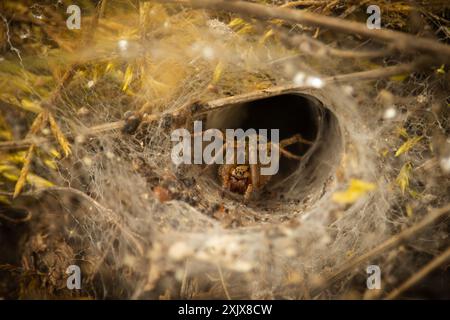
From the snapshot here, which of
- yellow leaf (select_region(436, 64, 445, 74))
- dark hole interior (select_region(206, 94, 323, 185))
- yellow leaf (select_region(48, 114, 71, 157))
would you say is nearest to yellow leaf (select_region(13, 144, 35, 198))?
yellow leaf (select_region(48, 114, 71, 157))

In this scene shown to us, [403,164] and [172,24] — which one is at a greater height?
[172,24]

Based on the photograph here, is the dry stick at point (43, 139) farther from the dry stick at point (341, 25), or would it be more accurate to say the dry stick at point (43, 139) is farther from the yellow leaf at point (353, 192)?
the yellow leaf at point (353, 192)

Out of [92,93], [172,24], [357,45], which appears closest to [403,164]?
[357,45]

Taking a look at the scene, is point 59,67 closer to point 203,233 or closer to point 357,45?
point 203,233

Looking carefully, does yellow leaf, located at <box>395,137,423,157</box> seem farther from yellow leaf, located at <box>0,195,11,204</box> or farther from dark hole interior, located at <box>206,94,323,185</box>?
yellow leaf, located at <box>0,195,11,204</box>
